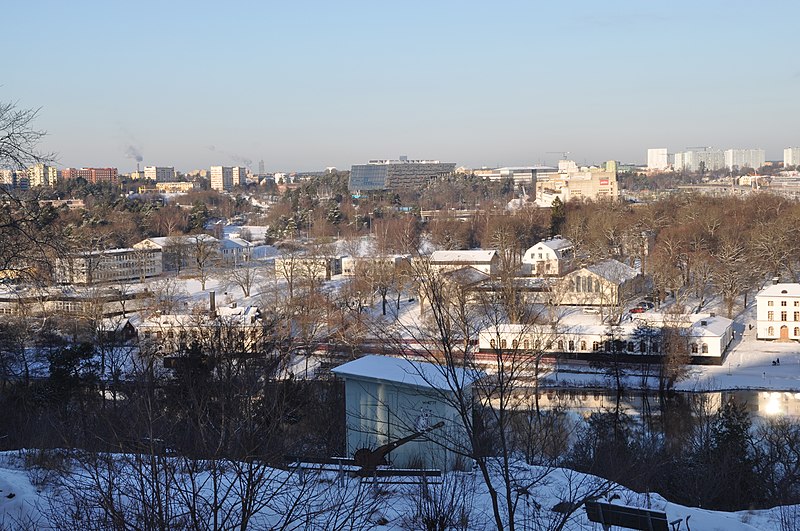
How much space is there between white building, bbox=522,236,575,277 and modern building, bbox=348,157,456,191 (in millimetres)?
34820

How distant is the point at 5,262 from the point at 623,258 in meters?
16.7

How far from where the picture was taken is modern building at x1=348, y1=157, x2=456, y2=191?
54688 millimetres

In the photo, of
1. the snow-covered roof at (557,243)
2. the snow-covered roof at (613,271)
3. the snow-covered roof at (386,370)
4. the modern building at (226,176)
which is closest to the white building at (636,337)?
the snow-covered roof at (613,271)

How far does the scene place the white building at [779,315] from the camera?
39.2 ft

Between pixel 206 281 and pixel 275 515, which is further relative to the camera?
pixel 206 281

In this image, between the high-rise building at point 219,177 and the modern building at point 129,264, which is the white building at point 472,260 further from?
the high-rise building at point 219,177

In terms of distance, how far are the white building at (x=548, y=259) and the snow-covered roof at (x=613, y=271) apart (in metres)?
1.75

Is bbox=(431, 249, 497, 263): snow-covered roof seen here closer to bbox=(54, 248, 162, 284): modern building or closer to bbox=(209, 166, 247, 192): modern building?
bbox=(54, 248, 162, 284): modern building

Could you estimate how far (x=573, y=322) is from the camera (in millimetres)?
12766

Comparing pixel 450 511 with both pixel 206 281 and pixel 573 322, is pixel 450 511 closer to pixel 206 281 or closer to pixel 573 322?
pixel 573 322

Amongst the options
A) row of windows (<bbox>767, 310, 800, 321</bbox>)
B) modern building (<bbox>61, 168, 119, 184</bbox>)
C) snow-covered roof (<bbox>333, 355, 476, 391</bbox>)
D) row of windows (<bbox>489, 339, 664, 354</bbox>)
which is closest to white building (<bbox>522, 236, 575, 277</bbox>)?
row of windows (<bbox>767, 310, 800, 321</bbox>)

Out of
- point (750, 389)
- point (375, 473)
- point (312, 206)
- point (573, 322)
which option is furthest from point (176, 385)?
point (312, 206)

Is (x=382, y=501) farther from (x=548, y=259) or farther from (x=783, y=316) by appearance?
(x=548, y=259)

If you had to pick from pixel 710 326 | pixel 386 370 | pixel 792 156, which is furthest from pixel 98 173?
pixel 792 156
